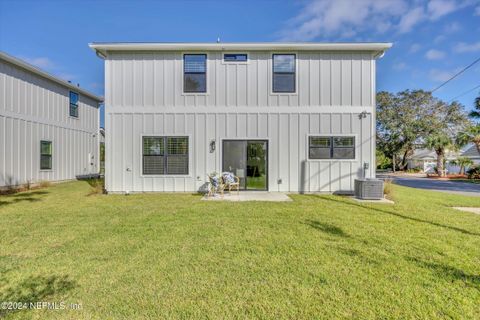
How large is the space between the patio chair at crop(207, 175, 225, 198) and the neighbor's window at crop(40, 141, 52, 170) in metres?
9.29

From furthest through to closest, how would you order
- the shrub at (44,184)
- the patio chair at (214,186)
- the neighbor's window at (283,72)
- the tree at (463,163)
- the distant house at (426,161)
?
the distant house at (426,161), the tree at (463,163), the shrub at (44,184), the neighbor's window at (283,72), the patio chair at (214,186)

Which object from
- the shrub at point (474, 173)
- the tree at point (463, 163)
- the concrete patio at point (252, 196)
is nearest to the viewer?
the concrete patio at point (252, 196)

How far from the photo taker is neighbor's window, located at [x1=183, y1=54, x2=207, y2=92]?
9414mm

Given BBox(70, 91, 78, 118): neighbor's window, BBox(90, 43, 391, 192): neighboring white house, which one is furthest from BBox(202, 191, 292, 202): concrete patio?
BBox(70, 91, 78, 118): neighbor's window

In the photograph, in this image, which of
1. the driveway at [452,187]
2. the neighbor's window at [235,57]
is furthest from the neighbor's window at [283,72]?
the driveway at [452,187]

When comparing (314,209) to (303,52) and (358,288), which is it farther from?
(303,52)

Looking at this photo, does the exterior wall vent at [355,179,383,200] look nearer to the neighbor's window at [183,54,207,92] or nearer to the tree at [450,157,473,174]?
the neighbor's window at [183,54,207,92]

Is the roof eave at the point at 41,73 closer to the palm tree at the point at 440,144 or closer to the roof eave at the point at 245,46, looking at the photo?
the roof eave at the point at 245,46

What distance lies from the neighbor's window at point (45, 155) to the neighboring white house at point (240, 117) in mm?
5463

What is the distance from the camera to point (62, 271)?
3.20m

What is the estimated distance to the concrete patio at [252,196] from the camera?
802cm

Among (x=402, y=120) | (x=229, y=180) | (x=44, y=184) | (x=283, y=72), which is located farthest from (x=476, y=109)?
(x=44, y=184)

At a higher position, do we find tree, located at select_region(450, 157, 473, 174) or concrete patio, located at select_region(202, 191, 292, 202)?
tree, located at select_region(450, 157, 473, 174)

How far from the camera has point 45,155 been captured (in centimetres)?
1234
